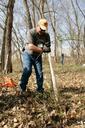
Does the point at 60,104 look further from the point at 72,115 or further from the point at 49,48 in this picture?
the point at 49,48

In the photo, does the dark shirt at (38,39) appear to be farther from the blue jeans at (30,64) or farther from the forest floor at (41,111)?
the forest floor at (41,111)

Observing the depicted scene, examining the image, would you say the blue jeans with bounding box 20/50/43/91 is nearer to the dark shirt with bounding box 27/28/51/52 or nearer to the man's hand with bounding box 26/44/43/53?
the man's hand with bounding box 26/44/43/53

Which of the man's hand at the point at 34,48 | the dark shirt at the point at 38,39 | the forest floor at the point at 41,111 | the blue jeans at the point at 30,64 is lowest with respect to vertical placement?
the forest floor at the point at 41,111

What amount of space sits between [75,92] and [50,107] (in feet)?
6.10

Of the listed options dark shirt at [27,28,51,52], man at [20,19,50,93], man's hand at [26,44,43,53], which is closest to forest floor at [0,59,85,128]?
man at [20,19,50,93]

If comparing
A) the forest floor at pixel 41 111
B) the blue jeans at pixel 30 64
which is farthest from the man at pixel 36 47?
the forest floor at pixel 41 111

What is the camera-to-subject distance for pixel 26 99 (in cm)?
800

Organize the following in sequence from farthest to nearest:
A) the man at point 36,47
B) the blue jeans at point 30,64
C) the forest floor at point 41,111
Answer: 1. the blue jeans at point 30,64
2. the man at point 36,47
3. the forest floor at point 41,111

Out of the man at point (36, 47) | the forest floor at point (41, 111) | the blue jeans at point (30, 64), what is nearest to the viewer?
the forest floor at point (41, 111)

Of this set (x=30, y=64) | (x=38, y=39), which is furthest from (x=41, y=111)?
(x=38, y=39)

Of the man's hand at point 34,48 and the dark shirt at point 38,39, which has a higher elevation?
the dark shirt at point 38,39

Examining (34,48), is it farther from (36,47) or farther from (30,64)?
(30,64)

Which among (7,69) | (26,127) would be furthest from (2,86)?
(7,69)

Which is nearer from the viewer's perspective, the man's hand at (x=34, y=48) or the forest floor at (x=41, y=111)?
the forest floor at (x=41, y=111)
